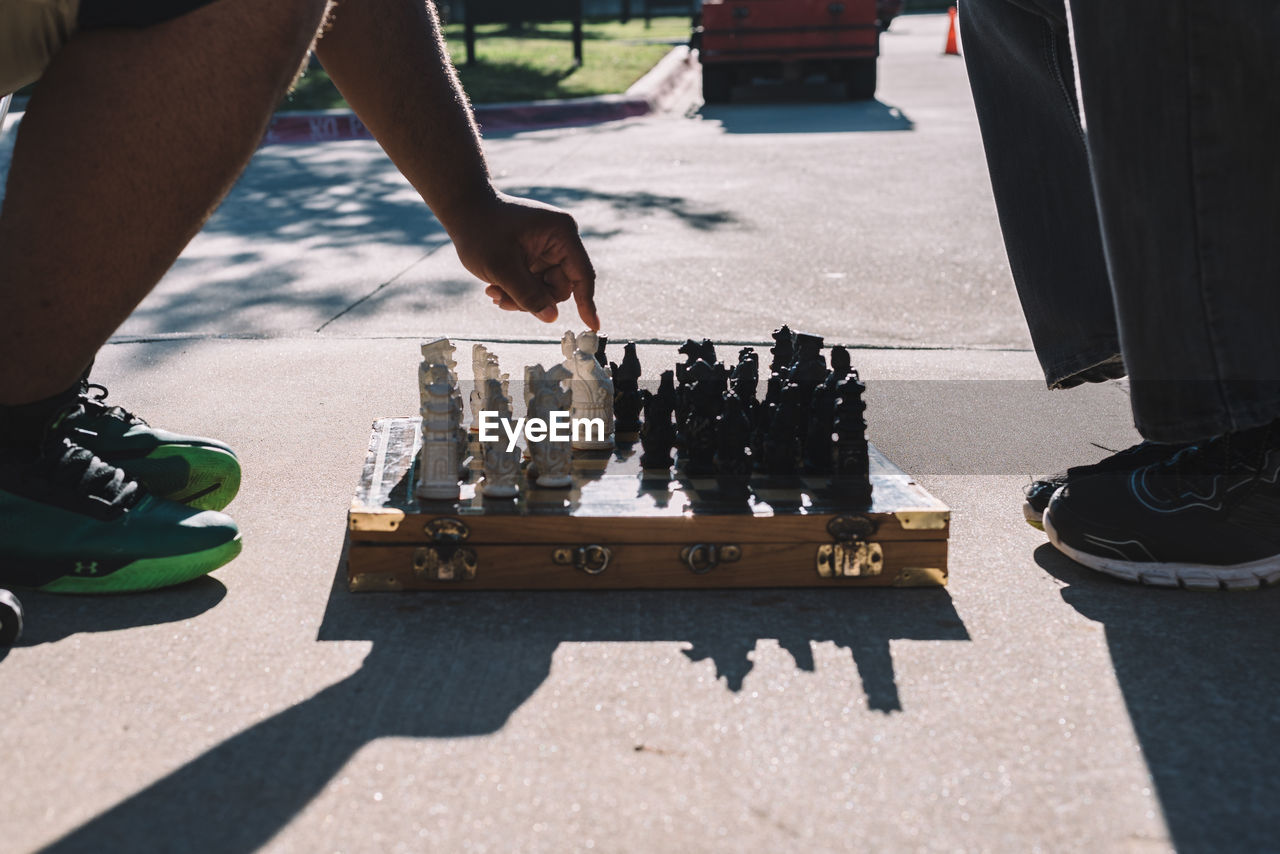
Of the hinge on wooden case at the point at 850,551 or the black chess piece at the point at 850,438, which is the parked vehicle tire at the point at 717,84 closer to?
the black chess piece at the point at 850,438

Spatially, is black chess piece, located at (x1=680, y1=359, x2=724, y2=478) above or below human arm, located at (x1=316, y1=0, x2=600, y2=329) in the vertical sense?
below

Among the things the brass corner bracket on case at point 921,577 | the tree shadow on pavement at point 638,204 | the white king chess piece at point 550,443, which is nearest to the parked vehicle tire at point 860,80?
the tree shadow on pavement at point 638,204

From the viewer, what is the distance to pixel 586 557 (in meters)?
2.10

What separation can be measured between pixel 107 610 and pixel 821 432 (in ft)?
4.06

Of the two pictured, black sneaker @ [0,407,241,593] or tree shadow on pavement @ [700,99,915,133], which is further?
tree shadow on pavement @ [700,99,915,133]

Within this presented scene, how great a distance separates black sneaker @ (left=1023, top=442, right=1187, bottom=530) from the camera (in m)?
2.38

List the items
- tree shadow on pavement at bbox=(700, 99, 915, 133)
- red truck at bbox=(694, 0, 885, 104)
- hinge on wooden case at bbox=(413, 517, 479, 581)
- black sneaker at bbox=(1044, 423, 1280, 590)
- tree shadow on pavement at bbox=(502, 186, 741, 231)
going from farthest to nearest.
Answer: red truck at bbox=(694, 0, 885, 104) < tree shadow on pavement at bbox=(700, 99, 915, 133) < tree shadow on pavement at bbox=(502, 186, 741, 231) < black sneaker at bbox=(1044, 423, 1280, 590) < hinge on wooden case at bbox=(413, 517, 479, 581)

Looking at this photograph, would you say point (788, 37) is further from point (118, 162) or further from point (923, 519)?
point (118, 162)

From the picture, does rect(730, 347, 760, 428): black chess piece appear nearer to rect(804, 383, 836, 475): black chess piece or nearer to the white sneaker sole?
rect(804, 383, 836, 475): black chess piece

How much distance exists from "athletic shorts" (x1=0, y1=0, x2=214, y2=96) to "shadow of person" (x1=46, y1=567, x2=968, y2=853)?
93cm

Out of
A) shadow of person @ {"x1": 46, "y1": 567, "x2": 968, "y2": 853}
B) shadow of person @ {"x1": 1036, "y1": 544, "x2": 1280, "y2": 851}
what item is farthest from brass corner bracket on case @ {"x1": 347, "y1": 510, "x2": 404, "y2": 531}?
shadow of person @ {"x1": 1036, "y1": 544, "x2": 1280, "y2": 851}

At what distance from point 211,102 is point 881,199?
546 centimetres

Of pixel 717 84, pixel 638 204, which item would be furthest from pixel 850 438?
pixel 717 84

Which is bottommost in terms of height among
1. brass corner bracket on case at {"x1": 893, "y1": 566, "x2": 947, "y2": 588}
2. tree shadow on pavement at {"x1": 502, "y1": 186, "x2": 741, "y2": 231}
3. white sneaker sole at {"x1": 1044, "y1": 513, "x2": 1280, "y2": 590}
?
tree shadow on pavement at {"x1": 502, "y1": 186, "x2": 741, "y2": 231}
